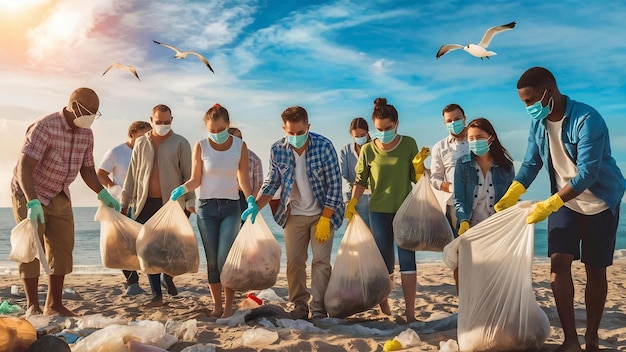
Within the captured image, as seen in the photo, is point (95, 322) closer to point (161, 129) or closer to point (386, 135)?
point (161, 129)

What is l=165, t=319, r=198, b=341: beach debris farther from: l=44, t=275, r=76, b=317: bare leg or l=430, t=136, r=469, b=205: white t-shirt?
l=430, t=136, r=469, b=205: white t-shirt

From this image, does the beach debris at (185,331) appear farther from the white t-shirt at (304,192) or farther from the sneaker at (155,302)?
the sneaker at (155,302)

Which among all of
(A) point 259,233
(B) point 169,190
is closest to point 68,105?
(B) point 169,190

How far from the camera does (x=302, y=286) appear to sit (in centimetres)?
425

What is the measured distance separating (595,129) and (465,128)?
1602 millimetres

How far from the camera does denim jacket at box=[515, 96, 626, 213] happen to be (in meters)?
2.96

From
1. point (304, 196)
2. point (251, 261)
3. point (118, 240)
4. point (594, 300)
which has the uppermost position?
point (304, 196)

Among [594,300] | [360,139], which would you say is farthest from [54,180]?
[594,300]

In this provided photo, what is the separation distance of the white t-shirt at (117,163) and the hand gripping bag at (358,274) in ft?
8.56

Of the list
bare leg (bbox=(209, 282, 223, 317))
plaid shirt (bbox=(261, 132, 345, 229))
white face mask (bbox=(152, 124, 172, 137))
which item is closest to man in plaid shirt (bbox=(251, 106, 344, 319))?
plaid shirt (bbox=(261, 132, 345, 229))

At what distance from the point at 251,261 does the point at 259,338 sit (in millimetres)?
696

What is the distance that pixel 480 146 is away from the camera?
153 inches

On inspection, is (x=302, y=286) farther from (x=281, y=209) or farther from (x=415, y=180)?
(x=415, y=180)

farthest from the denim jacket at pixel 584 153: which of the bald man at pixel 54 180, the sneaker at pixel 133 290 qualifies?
the sneaker at pixel 133 290
